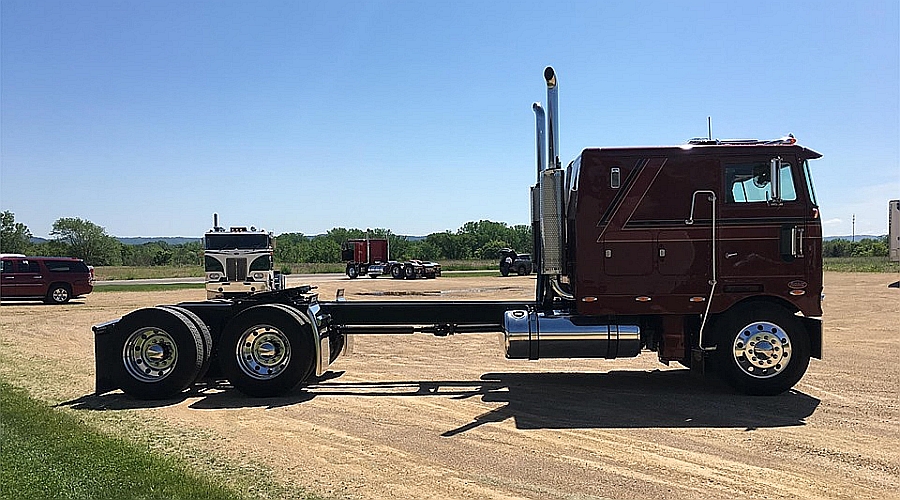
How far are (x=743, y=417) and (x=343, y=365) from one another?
6.35 metres

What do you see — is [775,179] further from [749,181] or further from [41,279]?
[41,279]

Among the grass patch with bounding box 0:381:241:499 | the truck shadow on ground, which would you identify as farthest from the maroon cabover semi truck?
the grass patch with bounding box 0:381:241:499

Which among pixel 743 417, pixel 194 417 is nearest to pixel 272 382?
pixel 194 417

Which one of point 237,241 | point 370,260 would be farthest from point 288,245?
point 237,241

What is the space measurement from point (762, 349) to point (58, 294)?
88.2 ft

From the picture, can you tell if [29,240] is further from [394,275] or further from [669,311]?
[669,311]

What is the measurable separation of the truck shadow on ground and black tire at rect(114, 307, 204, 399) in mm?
213

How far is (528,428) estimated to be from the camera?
8.01m

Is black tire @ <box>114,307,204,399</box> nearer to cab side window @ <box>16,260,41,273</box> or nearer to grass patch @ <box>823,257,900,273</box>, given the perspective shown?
cab side window @ <box>16,260,41,273</box>

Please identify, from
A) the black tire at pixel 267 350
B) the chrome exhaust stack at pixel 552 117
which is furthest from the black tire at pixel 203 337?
the chrome exhaust stack at pixel 552 117

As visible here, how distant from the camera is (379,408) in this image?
9062mm

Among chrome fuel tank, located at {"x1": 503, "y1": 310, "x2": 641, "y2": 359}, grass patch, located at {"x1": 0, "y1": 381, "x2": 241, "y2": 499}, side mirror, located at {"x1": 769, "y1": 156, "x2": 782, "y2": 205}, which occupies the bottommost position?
grass patch, located at {"x1": 0, "y1": 381, "x2": 241, "y2": 499}

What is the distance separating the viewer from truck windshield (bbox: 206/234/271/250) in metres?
12.4

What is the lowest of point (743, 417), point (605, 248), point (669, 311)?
point (743, 417)
